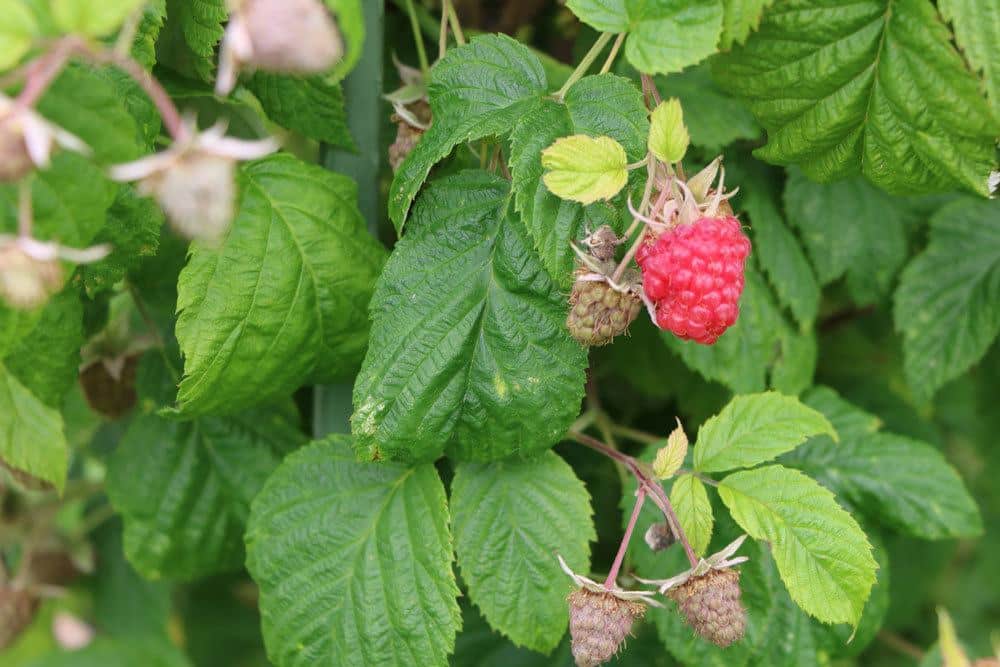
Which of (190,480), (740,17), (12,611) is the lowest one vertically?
(12,611)

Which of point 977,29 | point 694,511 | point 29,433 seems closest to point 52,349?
point 29,433

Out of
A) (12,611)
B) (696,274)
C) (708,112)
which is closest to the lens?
(696,274)

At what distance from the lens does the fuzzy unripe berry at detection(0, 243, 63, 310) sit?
56 centimetres

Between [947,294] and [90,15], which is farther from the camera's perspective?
[947,294]

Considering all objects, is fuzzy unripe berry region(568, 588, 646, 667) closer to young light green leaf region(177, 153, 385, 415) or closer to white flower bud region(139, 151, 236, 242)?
young light green leaf region(177, 153, 385, 415)

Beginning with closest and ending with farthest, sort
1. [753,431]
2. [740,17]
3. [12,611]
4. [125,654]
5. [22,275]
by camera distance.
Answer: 1. [22,275]
2. [740,17]
3. [753,431]
4. [12,611]
5. [125,654]

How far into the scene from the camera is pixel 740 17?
0.85 metres

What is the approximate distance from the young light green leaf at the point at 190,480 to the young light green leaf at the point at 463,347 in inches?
15.3

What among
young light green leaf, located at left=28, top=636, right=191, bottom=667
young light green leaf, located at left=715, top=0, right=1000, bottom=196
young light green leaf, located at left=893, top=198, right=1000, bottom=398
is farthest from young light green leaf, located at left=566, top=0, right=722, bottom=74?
young light green leaf, located at left=28, top=636, right=191, bottom=667

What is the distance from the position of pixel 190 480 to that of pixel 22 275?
2.38ft

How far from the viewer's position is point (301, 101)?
40.8 inches

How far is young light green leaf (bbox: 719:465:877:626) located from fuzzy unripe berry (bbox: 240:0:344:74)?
598 mm

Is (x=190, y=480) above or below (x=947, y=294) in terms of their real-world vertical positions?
below

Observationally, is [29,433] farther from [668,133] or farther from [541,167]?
[668,133]
